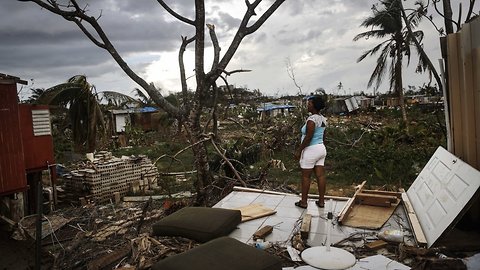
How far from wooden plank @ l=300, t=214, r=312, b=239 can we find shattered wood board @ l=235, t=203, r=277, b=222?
0.67m

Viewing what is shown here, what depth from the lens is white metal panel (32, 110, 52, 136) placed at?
28.2 feet

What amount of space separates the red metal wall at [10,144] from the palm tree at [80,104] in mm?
4830

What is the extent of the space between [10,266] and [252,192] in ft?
13.5

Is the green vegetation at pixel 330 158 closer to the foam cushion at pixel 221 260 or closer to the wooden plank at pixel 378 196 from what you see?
the wooden plank at pixel 378 196

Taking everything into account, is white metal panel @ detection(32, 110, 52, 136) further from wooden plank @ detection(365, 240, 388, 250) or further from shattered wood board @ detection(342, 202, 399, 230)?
wooden plank @ detection(365, 240, 388, 250)

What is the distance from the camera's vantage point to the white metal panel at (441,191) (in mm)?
4239

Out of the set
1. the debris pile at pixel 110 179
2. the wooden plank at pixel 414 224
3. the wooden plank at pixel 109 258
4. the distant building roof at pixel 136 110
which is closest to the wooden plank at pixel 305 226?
the wooden plank at pixel 414 224

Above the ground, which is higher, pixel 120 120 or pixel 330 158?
pixel 120 120

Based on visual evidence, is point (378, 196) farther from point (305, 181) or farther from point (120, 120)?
point (120, 120)

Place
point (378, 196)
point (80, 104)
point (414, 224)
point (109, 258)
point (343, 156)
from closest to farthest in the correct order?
point (109, 258) → point (414, 224) → point (378, 196) → point (80, 104) → point (343, 156)

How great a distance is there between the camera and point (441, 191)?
4969 millimetres

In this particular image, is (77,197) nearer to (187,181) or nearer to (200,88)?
(187,181)

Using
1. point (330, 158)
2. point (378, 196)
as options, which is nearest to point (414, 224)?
point (378, 196)

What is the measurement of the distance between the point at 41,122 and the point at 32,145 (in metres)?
0.59
